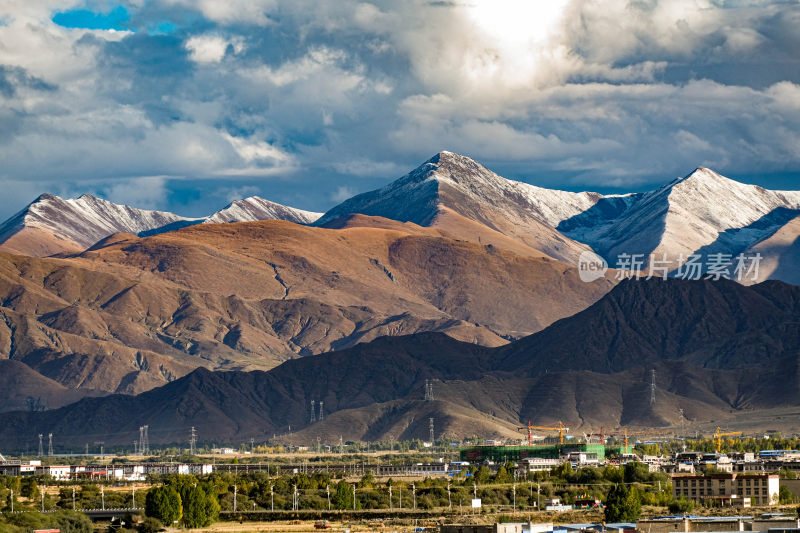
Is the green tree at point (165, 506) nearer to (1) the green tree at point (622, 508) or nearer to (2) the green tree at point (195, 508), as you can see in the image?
(2) the green tree at point (195, 508)

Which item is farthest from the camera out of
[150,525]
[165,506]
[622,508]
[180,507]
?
[165,506]

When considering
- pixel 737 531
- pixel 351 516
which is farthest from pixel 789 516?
pixel 351 516

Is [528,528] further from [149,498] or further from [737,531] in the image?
[149,498]

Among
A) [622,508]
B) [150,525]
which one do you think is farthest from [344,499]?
[622,508]

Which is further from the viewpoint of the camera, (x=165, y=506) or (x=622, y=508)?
(x=165, y=506)

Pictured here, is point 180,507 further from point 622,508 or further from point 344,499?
point 622,508

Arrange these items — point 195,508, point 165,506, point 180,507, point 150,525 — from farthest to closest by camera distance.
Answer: point 195,508 < point 165,506 < point 180,507 < point 150,525
